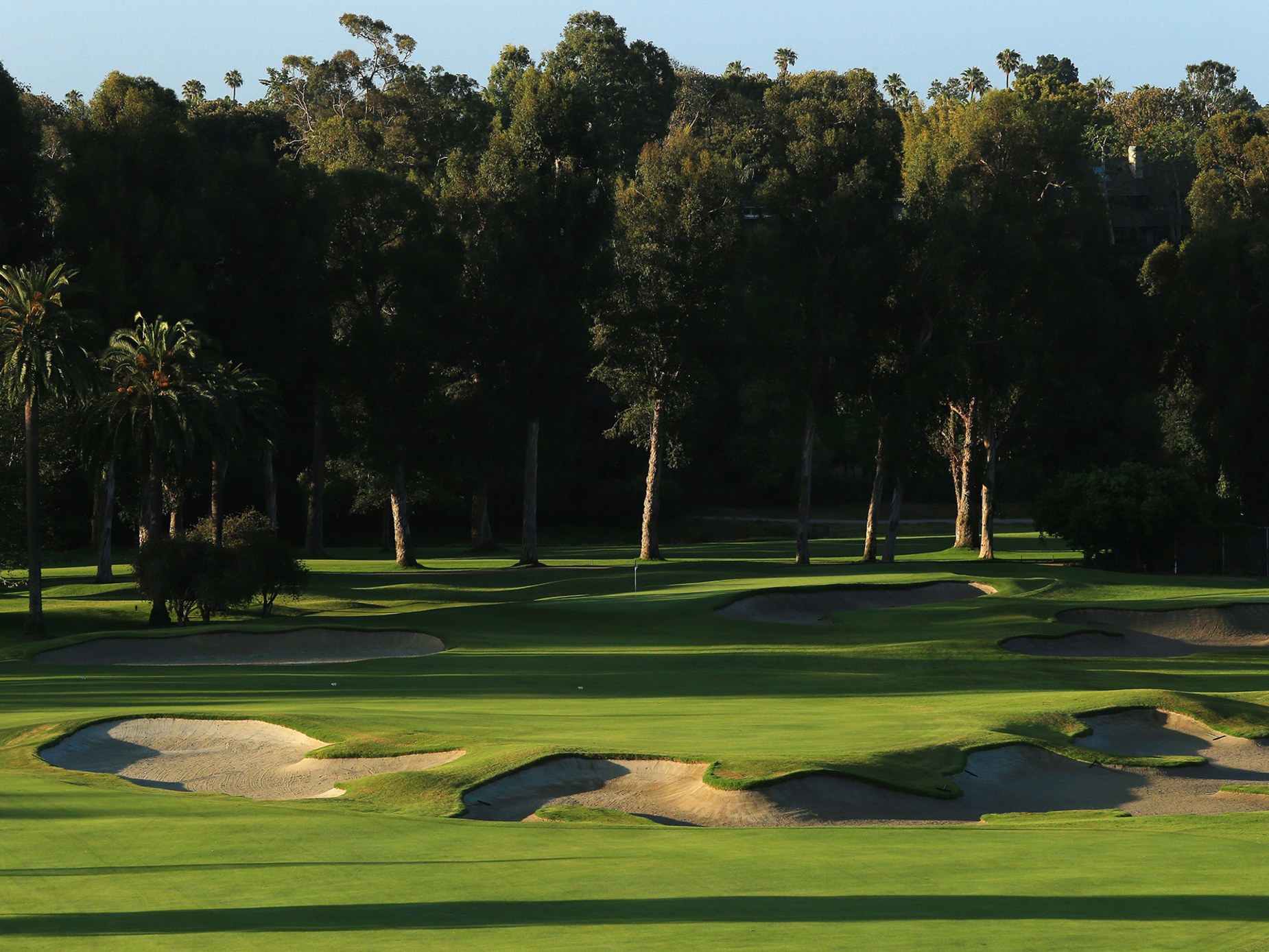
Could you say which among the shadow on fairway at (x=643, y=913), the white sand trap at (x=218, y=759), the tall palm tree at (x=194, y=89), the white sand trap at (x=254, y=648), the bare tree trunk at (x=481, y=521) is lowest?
the white sand trap at (x=254, y=648)

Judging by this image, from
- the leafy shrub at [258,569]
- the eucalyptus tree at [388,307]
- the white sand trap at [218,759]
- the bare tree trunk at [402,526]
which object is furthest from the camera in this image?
the bare tree trunk at [402,526]

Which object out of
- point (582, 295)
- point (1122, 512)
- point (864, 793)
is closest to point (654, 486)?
point (582, 295)

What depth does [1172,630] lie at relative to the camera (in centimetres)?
3706

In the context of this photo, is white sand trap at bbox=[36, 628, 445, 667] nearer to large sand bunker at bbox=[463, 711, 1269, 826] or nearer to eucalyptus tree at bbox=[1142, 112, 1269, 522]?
large sand bunker at bbox=[463, 711, 1269, 826]

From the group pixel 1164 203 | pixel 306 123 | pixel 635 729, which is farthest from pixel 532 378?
pixel 1164 203

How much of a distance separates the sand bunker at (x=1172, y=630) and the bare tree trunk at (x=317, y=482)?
36225 mm

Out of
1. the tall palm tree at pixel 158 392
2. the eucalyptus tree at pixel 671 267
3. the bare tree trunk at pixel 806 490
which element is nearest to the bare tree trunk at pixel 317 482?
the eucalyptus tree at pixel 671 267

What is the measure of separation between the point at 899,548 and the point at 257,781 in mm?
58696

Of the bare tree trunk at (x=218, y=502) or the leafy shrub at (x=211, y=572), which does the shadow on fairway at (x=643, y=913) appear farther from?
the bare tree trunk at (x=218, y=502)

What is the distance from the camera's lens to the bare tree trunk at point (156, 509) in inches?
1640

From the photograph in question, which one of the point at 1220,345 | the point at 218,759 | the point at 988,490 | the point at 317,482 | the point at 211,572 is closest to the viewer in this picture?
the point at 218,759

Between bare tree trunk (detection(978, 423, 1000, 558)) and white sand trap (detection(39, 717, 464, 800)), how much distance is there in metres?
44.5

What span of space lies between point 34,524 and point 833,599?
961 inches

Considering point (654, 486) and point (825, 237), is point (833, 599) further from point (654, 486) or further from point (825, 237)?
point (825, 237)
